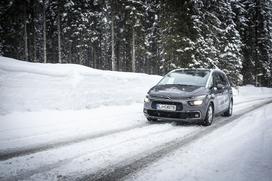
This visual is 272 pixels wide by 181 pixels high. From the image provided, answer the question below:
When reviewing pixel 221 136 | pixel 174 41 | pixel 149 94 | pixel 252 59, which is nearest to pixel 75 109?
pixel 149 94

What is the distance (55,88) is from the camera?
12.5 metres

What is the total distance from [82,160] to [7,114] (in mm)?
6062

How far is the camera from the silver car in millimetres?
8453

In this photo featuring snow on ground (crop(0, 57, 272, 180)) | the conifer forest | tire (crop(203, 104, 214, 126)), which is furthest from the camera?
the conifer forest

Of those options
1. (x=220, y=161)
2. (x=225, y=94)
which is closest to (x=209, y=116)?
(x=225, y=94)

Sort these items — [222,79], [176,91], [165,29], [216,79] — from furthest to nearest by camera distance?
[165,29]
[222,79]
[216,79]
[176,91]

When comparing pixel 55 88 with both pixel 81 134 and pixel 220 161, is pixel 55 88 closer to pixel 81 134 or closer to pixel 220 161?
pixel 81 134

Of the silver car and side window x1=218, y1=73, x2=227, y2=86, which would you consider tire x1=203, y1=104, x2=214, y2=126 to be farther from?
side window x1=218, y1=73, x2=227, y2=86

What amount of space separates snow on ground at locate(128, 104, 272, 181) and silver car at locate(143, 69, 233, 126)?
1315 millimetres

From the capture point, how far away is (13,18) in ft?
104

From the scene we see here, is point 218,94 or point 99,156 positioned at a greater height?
point 218,94

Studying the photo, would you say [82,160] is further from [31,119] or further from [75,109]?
[75,109]

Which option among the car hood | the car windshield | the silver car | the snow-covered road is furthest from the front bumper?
the car windshield

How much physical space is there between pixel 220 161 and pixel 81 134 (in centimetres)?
353
